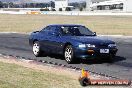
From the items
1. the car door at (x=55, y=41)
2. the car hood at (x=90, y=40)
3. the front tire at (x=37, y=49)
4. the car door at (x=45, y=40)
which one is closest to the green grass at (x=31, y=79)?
the car hood at (x=90, y=40)

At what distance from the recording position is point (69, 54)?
14.6 metres

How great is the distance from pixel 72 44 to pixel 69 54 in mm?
431

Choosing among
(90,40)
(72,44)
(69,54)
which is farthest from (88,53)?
(69,54)

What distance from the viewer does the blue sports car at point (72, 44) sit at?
14.2 metres

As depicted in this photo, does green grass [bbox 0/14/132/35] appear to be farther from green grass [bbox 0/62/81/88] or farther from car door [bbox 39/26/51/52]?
green grass [bbox 0/62/81/88]

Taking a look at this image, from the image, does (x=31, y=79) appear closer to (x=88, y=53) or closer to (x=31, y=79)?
(x=31, y=79)

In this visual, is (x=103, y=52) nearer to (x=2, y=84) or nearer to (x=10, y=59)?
(x=10, y=59)

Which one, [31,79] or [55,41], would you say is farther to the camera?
[55,41]

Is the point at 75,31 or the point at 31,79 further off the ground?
the point at 75,31

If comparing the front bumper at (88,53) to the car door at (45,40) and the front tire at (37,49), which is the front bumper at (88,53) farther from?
the front tire at (37,49)

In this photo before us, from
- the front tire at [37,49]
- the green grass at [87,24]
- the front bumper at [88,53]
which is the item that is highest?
the front bumper at [88,53]

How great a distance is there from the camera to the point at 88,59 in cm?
1456

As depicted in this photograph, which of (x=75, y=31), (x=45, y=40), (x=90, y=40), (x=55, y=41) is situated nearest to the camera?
(x=90, y=40)

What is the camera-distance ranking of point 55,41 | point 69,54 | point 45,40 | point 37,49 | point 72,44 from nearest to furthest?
point 72,44, point 69,54, point 55,41, point 45,40, point 37,49
